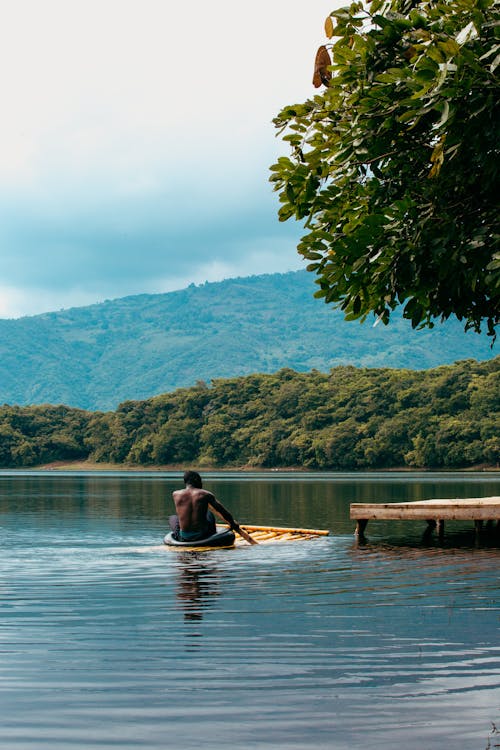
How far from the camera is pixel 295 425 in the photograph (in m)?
154

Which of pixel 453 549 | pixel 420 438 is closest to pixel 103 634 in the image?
pixel 453 549

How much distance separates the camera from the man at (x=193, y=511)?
21891 mm

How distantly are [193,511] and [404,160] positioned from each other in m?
12.9

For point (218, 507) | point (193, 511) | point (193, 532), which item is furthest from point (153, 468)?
point (218, 507)

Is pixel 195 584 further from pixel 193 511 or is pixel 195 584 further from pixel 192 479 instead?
pixel 193 511

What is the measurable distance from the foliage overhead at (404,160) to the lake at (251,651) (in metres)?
3.75

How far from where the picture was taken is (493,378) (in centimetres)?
13275

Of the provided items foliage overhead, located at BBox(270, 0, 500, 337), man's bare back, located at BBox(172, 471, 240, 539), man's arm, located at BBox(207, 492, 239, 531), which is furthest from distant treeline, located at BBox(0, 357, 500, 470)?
foliage overhead, located at BBox(270, 0, 500, 337)

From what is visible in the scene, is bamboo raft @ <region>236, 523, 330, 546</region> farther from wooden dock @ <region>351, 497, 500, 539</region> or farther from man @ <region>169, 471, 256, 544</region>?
man @ <region>169, 471, 256, 544</region>

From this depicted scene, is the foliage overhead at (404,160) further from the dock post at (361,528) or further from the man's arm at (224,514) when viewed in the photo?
the dock post at (361,528)

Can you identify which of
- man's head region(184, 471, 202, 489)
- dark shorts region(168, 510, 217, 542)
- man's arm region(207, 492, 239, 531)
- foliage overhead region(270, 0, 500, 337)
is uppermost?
foliage overhead region(270, 0, 500, 337)

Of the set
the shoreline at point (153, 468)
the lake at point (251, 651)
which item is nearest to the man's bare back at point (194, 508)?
the lake at point (251, 651)

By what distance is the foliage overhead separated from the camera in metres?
9.00

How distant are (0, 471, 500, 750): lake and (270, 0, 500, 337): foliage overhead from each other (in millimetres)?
3746
